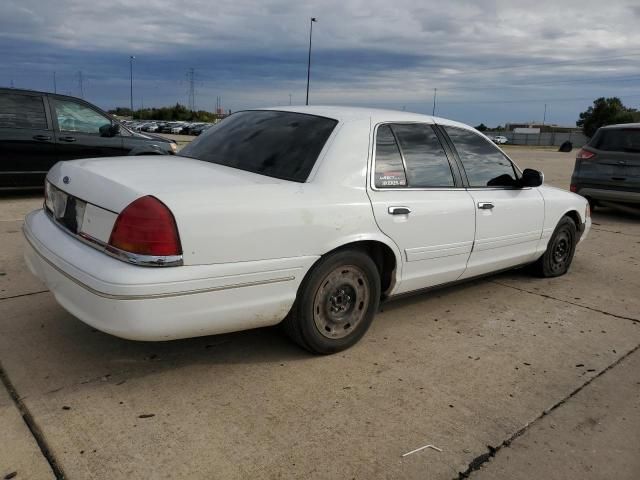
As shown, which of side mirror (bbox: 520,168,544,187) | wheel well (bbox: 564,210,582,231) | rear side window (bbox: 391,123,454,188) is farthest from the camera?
wheel well (bbox: 564,210,582,231)

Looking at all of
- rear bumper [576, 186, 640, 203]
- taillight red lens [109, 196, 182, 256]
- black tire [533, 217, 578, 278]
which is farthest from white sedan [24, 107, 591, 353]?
rear bumper [576, 186, 640, 203]

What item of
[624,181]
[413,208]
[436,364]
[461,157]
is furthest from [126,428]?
[624,181]

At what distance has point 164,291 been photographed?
2.62 metres

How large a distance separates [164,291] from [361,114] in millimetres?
1847

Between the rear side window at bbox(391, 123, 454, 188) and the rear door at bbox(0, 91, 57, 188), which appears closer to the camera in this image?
the rear side window at bbox(391, 123, 454, 188)

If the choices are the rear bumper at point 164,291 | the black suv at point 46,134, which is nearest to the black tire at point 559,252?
the rear bumper at point 164,291

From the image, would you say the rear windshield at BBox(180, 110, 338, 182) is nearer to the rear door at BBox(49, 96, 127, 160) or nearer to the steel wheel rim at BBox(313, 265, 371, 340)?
the steel wheel rim at BBox(313, 265, 371, 340)

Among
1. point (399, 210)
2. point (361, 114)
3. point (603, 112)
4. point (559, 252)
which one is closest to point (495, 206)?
point (399, 210)

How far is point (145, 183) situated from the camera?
283 cm

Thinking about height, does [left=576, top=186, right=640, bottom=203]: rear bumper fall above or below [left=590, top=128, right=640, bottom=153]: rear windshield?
below

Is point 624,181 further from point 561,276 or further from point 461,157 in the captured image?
point 461,157

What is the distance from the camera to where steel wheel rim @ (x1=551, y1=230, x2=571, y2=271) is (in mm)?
5391

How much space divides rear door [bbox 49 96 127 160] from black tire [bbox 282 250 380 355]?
6.53m

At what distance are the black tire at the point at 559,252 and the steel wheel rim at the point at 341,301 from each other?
8.42ft
